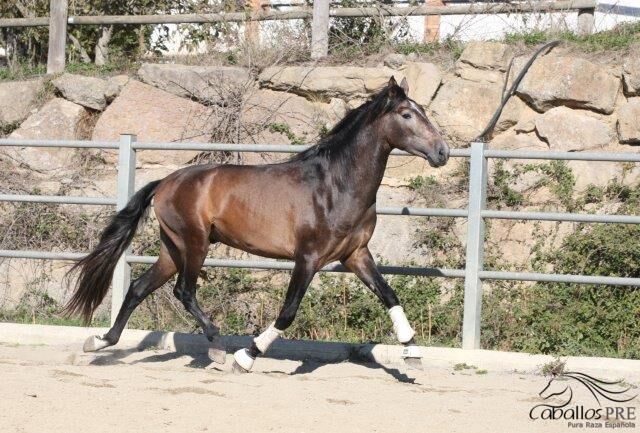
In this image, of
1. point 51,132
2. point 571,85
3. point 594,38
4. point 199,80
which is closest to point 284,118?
point 199,80

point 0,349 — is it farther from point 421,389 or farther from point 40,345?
point 421,389

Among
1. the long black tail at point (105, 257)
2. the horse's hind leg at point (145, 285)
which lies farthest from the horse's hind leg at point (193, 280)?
the long black tail at point (105, 257)

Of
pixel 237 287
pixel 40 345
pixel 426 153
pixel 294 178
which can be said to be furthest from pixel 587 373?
pixel 40 345

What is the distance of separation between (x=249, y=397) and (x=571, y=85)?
6335 mm

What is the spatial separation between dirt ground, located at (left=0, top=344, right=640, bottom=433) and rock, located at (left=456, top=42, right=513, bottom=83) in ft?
16.0

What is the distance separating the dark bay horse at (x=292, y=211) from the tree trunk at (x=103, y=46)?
7.05 meters

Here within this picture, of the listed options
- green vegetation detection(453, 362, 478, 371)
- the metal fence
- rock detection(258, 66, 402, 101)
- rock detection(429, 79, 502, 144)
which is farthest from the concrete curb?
rock detection(258, 66, 402, 101)

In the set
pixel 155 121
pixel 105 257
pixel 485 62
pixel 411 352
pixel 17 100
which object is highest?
pixel 485 62

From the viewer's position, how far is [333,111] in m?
11.9

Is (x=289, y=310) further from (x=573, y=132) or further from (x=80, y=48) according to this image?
(x=80, y=48)

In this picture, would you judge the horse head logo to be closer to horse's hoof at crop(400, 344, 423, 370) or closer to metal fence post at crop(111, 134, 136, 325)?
horse's hoof at crop(400, 344, 423, 370)

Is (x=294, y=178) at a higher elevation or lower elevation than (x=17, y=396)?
higher

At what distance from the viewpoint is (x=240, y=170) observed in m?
7.61

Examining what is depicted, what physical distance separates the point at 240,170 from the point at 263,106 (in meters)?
4.30
